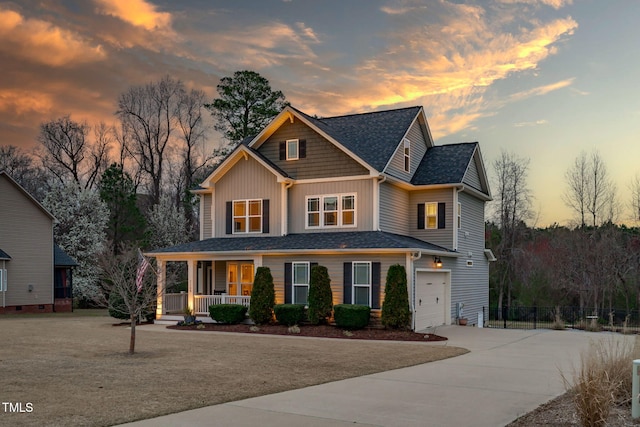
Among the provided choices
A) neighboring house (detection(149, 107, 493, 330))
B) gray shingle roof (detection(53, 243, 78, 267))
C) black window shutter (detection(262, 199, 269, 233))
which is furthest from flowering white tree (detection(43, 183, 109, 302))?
black window shutter (detection(262, 199, 269, 233))

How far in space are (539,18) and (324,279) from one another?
12415 millimetres

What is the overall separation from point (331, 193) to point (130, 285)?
941 centimetres

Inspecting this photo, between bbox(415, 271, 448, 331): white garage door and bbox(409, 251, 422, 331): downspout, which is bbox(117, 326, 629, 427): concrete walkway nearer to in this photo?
bbox(409, 251, 422, 331): downspout

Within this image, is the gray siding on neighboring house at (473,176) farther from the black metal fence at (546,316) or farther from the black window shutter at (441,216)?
the black metal fence at (546,316)

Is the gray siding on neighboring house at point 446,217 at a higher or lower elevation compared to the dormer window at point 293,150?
lower

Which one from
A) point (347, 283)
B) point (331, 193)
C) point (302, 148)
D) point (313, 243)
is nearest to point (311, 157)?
point (302, 148)

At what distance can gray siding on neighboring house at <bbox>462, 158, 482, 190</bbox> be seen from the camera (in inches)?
1133

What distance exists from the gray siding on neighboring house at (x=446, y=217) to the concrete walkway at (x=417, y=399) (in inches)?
473

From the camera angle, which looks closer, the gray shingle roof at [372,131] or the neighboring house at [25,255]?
the gray shingle roof at [372,131]

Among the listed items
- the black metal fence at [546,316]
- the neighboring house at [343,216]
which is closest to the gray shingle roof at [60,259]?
the neighboring house at [343,216]

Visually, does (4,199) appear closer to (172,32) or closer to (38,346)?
(172,32)

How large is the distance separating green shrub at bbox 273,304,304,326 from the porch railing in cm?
Result: 273

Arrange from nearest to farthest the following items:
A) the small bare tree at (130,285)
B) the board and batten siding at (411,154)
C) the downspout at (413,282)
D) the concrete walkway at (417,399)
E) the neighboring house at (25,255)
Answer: the concrete walkway at (417,399), the small bare tree at (130,285), the downspout at (413,282), the board and batten siding at (411,154), the neighboring house at (25,255)

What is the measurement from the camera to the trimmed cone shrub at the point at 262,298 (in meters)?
24.4
